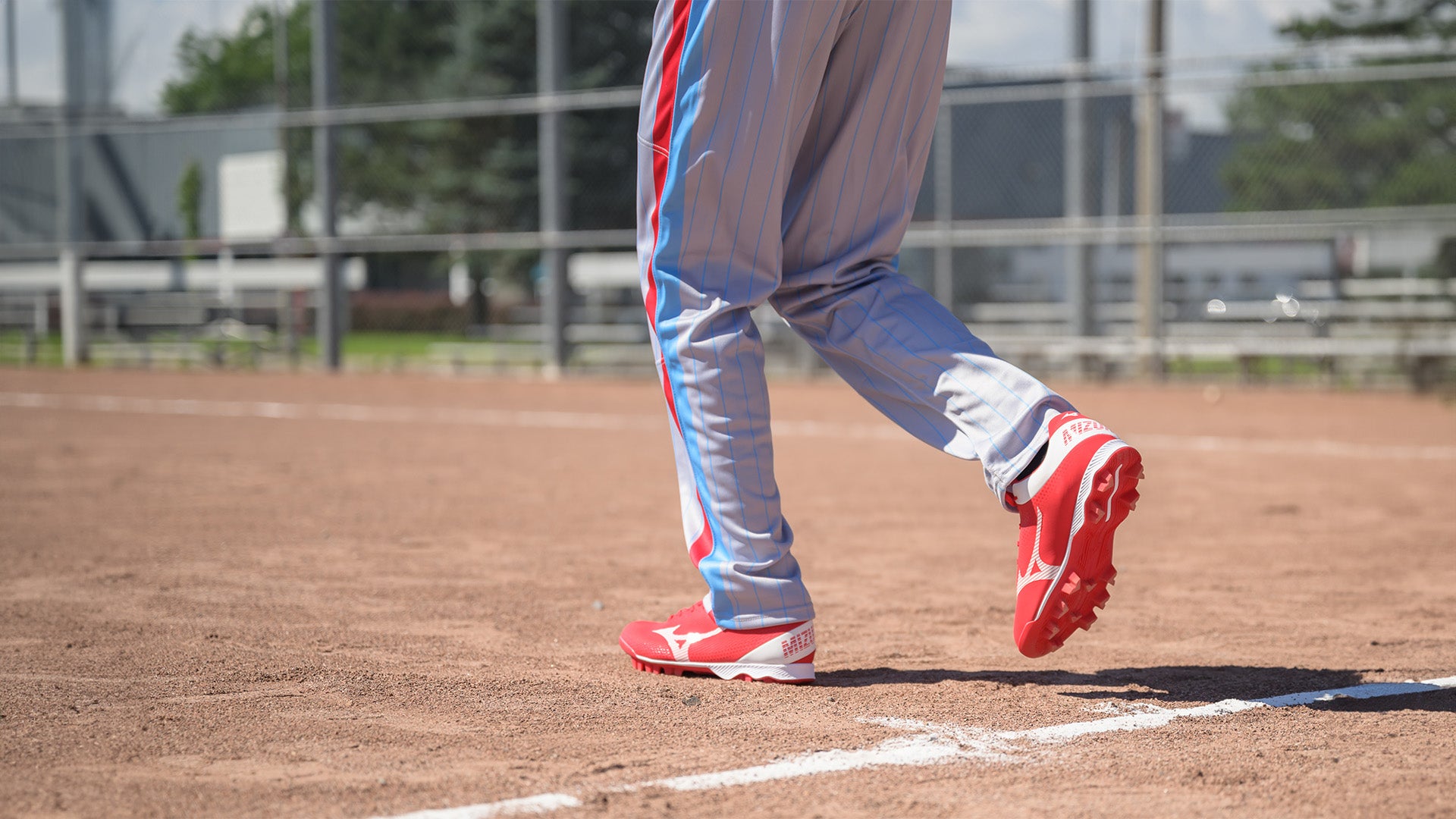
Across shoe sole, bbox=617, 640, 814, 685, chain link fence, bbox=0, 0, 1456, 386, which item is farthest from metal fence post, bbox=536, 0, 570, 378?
shoe sole, bbox=617, 640, 814, 685

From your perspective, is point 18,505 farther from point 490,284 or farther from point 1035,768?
point 490,284

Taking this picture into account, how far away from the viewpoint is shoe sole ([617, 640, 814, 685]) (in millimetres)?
2625

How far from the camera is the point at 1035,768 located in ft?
6.82

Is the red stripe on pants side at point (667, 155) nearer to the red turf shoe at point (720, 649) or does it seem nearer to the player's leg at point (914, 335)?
the red turf shoe at point (720, 649)

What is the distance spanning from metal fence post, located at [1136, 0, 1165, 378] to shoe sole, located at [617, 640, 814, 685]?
1003cm

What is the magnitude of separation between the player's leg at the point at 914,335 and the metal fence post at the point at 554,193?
12003 mm

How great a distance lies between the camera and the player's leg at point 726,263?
2.55 meters

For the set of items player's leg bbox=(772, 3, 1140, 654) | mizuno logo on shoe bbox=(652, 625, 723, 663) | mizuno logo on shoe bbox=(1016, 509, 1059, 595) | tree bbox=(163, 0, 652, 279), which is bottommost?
mizuno logo on shoe bbox=(652, 625, 723, 663)

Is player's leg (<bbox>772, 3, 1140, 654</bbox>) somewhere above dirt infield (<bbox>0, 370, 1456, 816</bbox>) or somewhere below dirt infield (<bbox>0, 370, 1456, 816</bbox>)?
above

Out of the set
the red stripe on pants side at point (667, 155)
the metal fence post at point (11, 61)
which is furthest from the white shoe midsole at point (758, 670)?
the metal fence post at point (11, 61)

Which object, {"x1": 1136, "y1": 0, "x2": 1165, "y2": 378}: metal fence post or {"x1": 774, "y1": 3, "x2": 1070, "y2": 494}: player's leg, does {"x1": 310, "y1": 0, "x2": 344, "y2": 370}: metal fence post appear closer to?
{"x1": 1136, "y1": 0, "x2": 1165, "y2": 378}: metal fence post

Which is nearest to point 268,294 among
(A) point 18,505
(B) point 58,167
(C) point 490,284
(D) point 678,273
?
(B) point 58,167

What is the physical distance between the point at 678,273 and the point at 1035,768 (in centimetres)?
105

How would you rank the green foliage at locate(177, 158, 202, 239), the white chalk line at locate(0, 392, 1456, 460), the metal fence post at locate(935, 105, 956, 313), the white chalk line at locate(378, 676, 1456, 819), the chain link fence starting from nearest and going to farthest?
the white chalk line at locate(378, 676, 1456, 819)
the white chalk line at locate(0, 392, 1456, 460)
the chain link fence
the metal fence post at locate(935, 105, 956, 313)
the green foliage at locate(177, 158, 202, 239)
